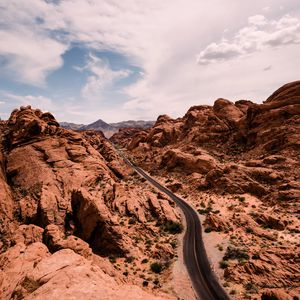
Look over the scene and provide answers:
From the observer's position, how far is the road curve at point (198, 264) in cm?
3178

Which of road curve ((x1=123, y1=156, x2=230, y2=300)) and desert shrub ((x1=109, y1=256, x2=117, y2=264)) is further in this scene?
desert shrub ((x1=109, y1=256, x2=117, y2=264))

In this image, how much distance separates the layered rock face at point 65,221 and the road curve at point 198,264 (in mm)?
2980

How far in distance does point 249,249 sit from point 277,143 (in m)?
48.0

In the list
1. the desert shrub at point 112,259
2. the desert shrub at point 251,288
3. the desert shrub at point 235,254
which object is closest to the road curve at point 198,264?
the desert shrub at point 251,288

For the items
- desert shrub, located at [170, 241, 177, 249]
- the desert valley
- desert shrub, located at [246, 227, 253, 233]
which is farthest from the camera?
desert shrub, located at [246, 227, 253, 233]

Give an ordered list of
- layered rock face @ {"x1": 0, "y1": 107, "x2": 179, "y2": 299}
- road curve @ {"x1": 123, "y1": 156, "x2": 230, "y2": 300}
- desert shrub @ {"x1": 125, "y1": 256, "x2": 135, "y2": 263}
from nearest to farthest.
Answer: layered rock face @ {"x1": 0, "y1": 107, "x2": 179, "y2": 299} < road curve @ {"x1": 123, "y1": 156, "x2": 230, "y2": 300} < desert shrub @ {"x1": 125, "y1": 256, "x2": 135, "y2": 263}

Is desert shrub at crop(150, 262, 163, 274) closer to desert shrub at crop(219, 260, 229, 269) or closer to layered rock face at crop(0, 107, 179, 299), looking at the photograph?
layered rock face at crop(0, 107, 179, 299)

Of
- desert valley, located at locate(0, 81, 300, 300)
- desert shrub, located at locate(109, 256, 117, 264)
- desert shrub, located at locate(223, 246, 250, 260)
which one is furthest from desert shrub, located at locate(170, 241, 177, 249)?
desert shrub, located at locate(109, 256, 117, 264)

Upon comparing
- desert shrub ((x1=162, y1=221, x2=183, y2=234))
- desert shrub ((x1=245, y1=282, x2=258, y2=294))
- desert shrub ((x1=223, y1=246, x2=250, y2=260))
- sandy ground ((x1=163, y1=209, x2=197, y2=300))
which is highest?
desert shrub ((x1=162, y1=221, x2=183, y2=234))

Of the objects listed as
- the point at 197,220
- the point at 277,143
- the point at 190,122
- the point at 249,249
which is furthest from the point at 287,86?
the point at 249,249

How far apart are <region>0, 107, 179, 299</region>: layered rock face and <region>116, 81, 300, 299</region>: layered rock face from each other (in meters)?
12.0

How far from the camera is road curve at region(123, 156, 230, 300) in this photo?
3178 centimetres

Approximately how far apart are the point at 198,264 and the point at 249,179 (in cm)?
3595

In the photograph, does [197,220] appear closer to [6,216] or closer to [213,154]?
[6,216]
